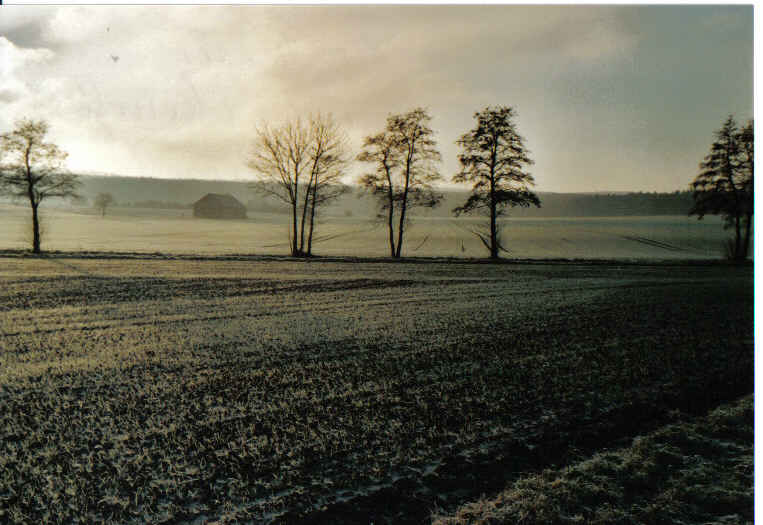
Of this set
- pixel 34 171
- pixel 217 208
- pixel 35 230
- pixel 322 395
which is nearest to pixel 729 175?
pixel 322 395

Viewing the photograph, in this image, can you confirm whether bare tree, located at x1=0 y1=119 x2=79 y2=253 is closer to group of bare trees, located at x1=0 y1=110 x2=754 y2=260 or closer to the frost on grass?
group of bare trees, located at x1=0 y1=110 x2=754 y2=260

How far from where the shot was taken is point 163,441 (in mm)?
3861

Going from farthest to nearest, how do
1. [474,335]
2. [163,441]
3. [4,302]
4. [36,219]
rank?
1. [36,219]
2. [4,302]
3. [474,335]
4. [163,441]

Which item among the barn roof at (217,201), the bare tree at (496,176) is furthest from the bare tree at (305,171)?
the barn roof at (217,201)

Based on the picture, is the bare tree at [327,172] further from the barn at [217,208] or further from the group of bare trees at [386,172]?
the barn at [217,208]

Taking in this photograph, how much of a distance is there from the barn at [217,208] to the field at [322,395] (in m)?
54.9

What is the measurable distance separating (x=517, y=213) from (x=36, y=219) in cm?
5413

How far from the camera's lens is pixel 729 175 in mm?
10398

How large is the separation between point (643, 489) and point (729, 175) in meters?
10.2

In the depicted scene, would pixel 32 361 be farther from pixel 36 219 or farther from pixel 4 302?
pixel 36 219

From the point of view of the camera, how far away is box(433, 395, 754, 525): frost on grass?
2.89 metres

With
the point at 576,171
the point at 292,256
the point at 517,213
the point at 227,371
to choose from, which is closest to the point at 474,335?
the point at 576,171

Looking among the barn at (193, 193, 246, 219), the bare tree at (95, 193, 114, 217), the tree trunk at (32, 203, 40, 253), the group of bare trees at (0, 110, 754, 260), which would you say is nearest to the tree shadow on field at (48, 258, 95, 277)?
the tree trunk at (32, 203, 40, 253)

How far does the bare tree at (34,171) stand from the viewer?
50.8 feet
